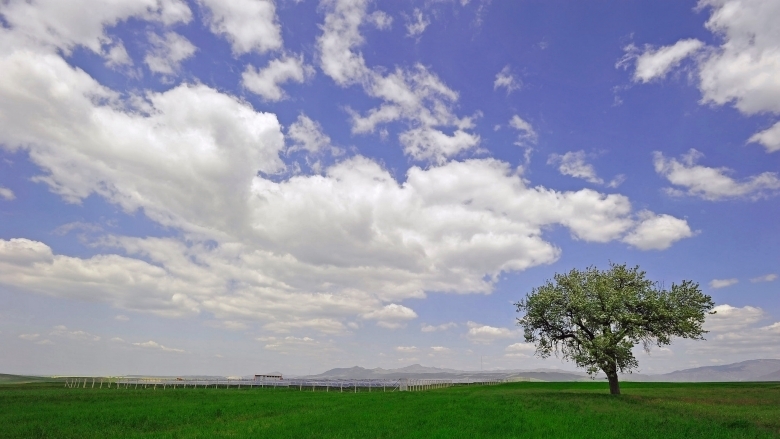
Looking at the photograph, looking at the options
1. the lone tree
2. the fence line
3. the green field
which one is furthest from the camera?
the fence line

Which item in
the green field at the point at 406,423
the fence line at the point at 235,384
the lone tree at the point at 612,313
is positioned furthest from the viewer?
the fence line at the point at 235,384

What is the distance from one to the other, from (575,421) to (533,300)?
2651 centimetres

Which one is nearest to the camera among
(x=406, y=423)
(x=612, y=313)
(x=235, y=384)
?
(x=406, y=423)

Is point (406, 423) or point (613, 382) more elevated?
point (613, 382)

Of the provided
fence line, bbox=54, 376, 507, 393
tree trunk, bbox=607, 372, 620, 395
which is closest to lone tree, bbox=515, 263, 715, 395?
tree trunk, bbox=607, 372, 620, 395

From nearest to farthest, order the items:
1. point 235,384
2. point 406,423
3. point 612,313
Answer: point 406,423 → point 612,313 → point 235,384

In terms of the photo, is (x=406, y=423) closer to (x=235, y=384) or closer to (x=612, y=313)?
(x=612, y=313)

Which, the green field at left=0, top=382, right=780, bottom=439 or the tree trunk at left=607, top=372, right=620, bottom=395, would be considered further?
the tree trunk at left=607, top=372, right=620, bottom=395

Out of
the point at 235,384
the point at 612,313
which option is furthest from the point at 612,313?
the point at 235,384

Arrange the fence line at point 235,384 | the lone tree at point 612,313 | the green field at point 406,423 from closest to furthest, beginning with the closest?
the green field at point 406,423, the lone tree at point 612,313, the fence line at point 235,384

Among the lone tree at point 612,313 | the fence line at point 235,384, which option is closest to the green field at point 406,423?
the lone tree at point 612,313

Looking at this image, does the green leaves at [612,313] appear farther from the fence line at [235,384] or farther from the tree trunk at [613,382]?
the fence line at [235,384]

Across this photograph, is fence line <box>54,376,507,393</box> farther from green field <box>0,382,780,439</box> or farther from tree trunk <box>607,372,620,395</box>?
green field <box>0,382,780,439</box>

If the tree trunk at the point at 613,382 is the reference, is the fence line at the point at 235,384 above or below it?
below
